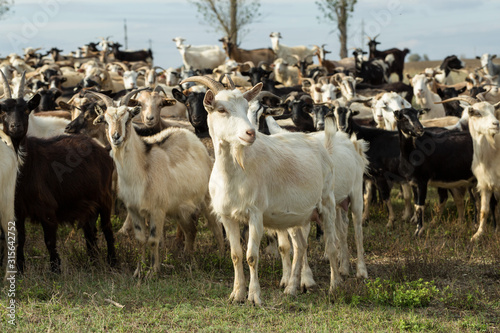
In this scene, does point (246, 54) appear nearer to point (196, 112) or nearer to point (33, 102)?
point (196, 112)

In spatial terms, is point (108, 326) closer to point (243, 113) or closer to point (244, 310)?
point (244, 310)

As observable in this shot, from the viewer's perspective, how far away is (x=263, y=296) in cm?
588

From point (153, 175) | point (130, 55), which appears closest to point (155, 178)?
point (153, 175)

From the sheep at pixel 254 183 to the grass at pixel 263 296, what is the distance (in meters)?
0.33

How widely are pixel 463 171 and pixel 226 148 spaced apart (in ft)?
16.2

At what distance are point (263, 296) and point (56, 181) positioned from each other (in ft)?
8.09

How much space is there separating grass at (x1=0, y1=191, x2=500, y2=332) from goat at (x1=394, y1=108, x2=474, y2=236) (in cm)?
169

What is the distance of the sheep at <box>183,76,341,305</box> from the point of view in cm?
542

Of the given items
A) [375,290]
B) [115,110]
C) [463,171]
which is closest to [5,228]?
[115,110]

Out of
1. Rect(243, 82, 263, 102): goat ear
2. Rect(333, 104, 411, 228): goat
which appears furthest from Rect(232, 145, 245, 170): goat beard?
Rect(333, 104, 411, 228): goat

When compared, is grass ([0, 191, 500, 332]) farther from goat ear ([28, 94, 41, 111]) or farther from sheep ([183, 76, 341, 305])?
goat ear ([28, 94, 41, 111])

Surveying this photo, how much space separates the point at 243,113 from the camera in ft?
17.8

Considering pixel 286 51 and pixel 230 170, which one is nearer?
pixel 230 170

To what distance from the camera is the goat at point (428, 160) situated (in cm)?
925
